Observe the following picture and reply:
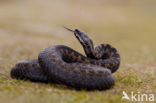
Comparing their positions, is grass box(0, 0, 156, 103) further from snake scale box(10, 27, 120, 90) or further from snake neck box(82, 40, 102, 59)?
snake neck box(82, 40, 102, 59)

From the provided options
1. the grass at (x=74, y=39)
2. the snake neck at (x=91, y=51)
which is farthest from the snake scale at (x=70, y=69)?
the grass at (x=74, y=39)

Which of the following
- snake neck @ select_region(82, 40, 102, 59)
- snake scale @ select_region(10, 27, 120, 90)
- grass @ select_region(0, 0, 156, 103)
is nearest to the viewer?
grass @ select_region(0, 0, 156, 103)

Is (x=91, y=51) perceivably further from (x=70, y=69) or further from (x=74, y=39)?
(x=74, y=39)

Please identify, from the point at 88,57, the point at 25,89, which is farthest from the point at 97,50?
the point at 25,89

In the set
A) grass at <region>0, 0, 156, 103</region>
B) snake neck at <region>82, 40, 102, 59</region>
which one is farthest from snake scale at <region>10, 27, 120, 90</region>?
grass at <region>0, 0, 156, 103</region>

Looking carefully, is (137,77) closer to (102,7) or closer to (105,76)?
(105,76)

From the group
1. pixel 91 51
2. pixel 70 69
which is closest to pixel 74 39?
pixel 91 51
